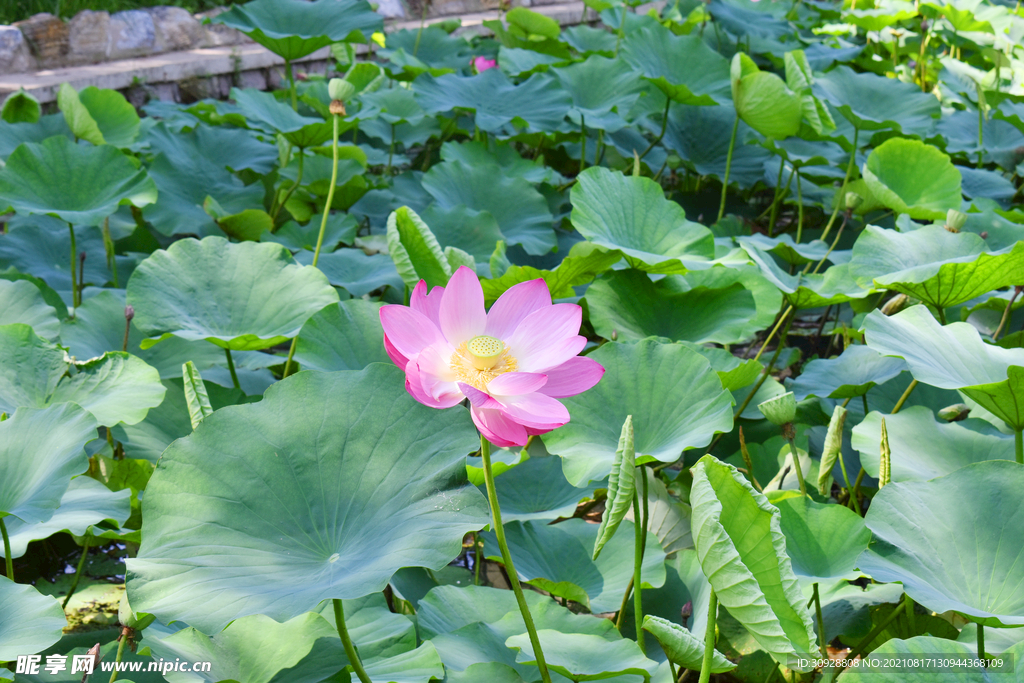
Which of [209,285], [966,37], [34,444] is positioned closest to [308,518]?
[34,444]

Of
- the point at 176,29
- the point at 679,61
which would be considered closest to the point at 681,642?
the point at 679,61

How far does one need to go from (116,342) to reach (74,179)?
486 millimetres

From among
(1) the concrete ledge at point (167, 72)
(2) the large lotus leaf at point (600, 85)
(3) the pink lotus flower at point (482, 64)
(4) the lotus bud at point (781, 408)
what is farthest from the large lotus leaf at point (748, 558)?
(1) the concrete ledge at point (167, 72)

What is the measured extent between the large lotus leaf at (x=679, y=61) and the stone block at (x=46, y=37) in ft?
8.11

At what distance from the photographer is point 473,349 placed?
2.27 ft

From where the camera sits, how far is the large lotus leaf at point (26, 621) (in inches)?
28.6

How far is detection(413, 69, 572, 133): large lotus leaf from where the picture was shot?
2.23 metres

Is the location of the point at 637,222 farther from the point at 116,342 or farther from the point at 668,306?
the point at 116,342

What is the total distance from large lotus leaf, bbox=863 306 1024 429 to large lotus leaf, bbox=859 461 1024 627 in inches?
4.6

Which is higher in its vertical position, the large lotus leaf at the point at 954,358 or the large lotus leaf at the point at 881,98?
the large lotus leaf at the point at 954,358

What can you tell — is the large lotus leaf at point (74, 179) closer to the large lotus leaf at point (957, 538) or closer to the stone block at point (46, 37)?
the large lotus leaf at point (957, 538)

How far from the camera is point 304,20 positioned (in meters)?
2.40

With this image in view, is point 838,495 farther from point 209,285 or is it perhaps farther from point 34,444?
point 34,444

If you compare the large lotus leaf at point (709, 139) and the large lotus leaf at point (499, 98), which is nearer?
the large lotus leaf at point (499, 98)
